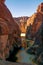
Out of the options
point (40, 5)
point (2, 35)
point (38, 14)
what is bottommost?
point (2, 35)

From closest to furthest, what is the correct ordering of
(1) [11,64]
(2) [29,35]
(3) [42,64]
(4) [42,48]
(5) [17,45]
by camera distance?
1. (1) [11,64]
2. (3) [42,64]
3. (4) [42,48]
4. (5) [17,45]
5. (2) [29,35]

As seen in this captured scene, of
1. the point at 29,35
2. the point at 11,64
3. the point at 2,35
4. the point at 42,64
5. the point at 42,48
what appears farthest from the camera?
the point at 29,35

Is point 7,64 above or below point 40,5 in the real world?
below

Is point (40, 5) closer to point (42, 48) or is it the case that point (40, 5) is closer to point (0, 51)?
point (42, 48)

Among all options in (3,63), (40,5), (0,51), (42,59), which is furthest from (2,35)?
(40,5)

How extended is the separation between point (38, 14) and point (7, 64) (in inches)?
2307

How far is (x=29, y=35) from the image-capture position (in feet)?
200

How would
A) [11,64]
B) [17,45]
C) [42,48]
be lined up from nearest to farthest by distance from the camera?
1. [11,64]
2. [42,48]
3. [17,45]

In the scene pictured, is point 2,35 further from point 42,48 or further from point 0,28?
point 42,48

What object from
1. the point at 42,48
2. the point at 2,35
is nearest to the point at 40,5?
the point at 42,48

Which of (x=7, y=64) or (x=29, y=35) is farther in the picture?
(x=29, y=35)

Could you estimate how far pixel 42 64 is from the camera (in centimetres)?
1930

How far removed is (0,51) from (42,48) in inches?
341

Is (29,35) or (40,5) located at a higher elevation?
(40,5)
